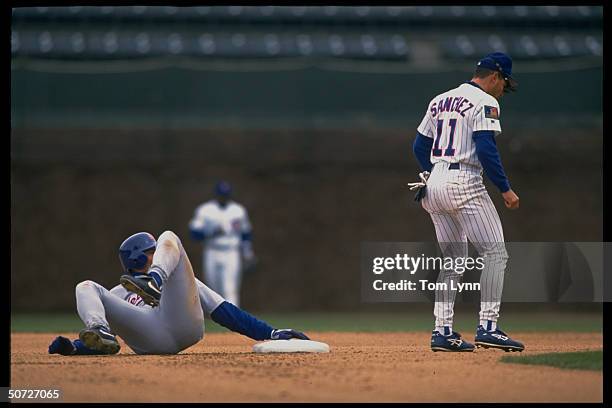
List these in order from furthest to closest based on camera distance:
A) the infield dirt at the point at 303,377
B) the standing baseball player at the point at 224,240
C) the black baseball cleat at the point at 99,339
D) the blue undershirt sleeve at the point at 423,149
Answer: the standing baseball player at the point at 224,240 < the blue undershirt sleeve at the point at 423,149 < the black baseball cleat at the point at 99,339 < the infield dirt at the point at 303,377

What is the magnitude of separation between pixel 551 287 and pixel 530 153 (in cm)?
415

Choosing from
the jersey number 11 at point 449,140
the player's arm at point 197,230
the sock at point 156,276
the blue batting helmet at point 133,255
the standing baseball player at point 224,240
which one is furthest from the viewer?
the standing baseball player at point 224,240

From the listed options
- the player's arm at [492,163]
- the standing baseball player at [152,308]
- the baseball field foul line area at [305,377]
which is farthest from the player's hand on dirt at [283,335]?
the player's arm at [492,163]

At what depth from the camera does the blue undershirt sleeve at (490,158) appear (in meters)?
5.49

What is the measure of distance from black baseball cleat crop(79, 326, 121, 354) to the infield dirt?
2.7 inches

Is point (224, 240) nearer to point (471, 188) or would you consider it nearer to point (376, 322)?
point (376, 322)

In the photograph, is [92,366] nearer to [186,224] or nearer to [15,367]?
[15,367]

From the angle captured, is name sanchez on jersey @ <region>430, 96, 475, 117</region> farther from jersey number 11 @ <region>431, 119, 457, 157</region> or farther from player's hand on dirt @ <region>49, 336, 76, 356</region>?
player's hand on dirt @ <region>49, 336, 76, 356</region>

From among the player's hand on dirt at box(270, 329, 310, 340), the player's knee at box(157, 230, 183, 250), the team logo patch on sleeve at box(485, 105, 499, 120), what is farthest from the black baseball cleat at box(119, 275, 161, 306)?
the team logo patch on sleeve at box(485, 105, 499, 120)

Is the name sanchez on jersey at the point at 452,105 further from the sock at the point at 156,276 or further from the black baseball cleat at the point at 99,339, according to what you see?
the black baseball cleat at the point at 99,339

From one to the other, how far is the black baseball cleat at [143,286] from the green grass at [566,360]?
1.75 meters

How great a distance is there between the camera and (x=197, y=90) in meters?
13.6

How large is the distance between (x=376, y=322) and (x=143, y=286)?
6.69m
